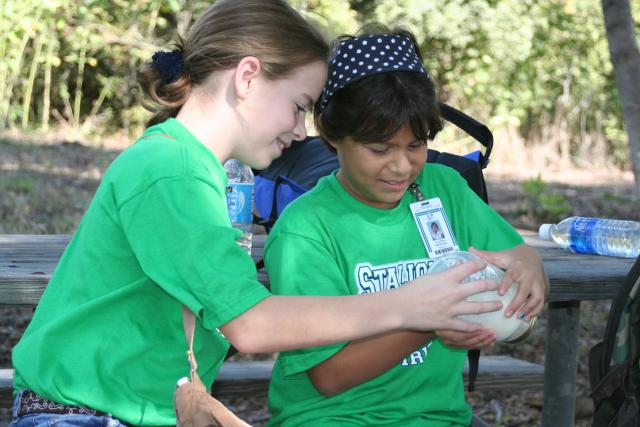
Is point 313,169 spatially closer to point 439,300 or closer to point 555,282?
point 555,282

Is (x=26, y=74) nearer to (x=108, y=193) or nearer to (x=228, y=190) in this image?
(x=228, y=190)

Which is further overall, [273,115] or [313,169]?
[313,169]

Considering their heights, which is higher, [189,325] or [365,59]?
[365,59]

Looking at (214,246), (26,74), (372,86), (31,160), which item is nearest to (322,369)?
(214,246)

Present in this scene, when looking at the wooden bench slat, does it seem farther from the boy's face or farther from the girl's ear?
the girl's ear

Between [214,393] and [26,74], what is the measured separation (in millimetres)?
9111

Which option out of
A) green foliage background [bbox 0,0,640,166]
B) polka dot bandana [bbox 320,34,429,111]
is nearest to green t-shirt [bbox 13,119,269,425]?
polka dot bandana [bbox 320,34,429,111]

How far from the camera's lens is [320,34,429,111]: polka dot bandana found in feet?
7.22

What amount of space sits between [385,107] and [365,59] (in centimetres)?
14

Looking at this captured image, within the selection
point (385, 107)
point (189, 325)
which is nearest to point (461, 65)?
point (385, 107)

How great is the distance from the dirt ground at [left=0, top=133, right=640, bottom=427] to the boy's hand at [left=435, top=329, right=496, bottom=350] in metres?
2.22

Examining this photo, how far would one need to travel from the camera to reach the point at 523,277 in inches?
83.5

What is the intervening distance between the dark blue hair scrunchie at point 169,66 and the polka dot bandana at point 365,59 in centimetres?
40

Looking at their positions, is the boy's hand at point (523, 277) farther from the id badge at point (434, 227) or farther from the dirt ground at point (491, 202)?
the dirt ground at point (491, 202)
